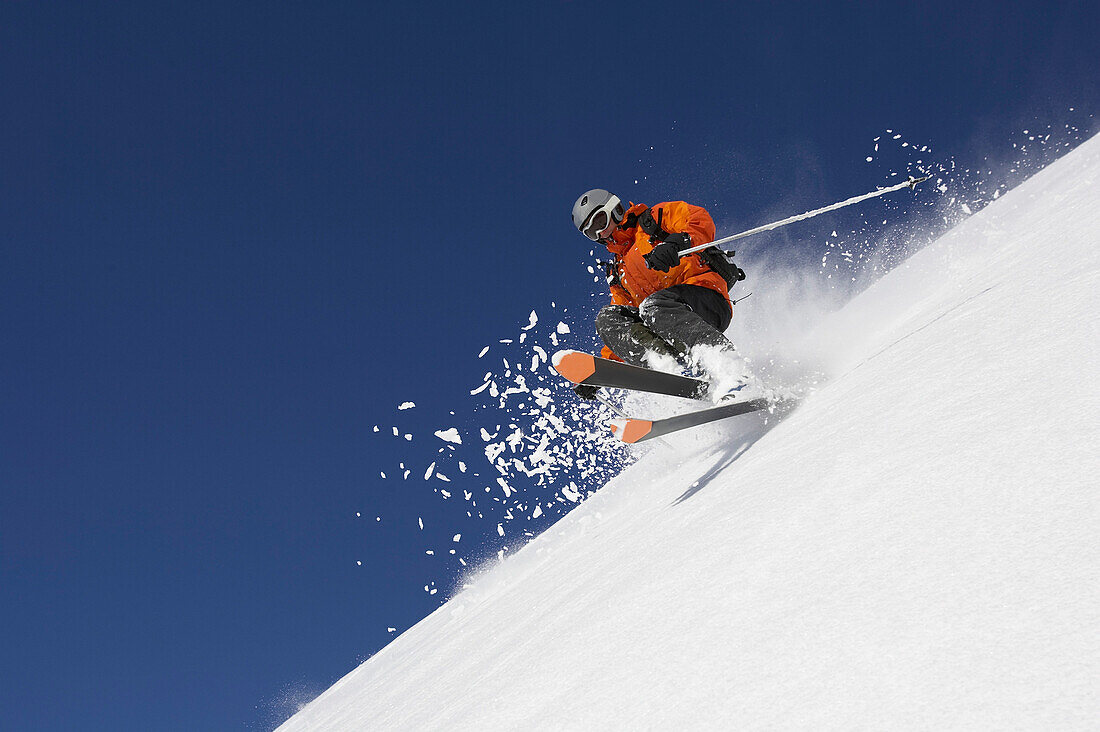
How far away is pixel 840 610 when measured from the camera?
1.36 metres

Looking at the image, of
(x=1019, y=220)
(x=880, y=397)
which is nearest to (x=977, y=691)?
(x=880, y=397)

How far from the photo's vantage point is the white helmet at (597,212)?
5.44 meters

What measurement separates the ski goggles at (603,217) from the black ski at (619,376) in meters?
1.43

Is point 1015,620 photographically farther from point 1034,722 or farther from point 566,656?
point 566,656

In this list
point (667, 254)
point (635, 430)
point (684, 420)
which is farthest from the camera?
point (667, 254)

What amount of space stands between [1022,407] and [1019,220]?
6.31 metres

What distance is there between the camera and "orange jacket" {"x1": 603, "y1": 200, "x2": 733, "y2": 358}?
16.6 feet

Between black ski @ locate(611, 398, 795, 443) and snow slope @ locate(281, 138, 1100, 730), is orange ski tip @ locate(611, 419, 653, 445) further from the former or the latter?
snow slope @ locate(281, 138, 1100, 730)

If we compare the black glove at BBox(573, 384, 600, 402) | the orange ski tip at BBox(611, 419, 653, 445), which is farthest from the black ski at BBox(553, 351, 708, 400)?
the black glove at BBox(573, 384, 600, 402)

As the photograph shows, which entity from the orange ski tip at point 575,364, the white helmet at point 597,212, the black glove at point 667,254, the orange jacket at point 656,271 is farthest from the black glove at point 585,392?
the orange ski tip at point 575,364

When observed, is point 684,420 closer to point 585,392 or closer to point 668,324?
point 668,324

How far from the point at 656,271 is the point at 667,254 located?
56cm

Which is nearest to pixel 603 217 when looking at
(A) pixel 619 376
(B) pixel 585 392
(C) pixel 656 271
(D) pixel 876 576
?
(C) pixel 656 271

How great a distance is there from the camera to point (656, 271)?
5297 millimetres
